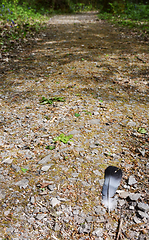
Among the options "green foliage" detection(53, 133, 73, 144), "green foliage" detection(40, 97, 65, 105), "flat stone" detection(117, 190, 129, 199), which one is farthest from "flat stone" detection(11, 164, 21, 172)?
"green foliage" detection(40, 97, 65, 105)

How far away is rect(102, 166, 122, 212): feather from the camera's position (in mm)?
1711

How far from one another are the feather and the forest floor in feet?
0.16

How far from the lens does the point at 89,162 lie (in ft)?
7.02

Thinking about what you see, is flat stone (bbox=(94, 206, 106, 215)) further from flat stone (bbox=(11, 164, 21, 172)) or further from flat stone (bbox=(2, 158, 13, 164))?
flat stone (bbox=(2, 158, 13, 164))

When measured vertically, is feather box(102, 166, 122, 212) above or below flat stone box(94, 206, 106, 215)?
above

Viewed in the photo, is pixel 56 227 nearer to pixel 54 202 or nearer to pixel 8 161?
pixel 54 202

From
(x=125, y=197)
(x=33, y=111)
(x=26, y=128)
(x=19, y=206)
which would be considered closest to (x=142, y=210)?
(x=125, y=197)

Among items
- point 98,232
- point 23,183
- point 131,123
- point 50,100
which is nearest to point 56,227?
point 98,232

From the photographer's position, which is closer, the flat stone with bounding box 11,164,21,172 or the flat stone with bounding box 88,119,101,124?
the flat stone with bounding box 11,164,21,172

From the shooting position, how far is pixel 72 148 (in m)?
2.35

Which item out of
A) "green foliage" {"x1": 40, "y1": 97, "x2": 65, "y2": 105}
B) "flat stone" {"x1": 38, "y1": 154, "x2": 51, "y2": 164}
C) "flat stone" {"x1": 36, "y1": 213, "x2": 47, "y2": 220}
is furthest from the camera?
"green foliage" {"x1": 40, "y1": 97, "x2": 65, "y2": 105}

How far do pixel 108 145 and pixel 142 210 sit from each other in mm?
909

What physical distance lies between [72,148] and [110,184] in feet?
2.25

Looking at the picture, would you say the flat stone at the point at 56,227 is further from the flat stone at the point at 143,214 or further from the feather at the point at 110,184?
the flat stone at the point at 143,214
